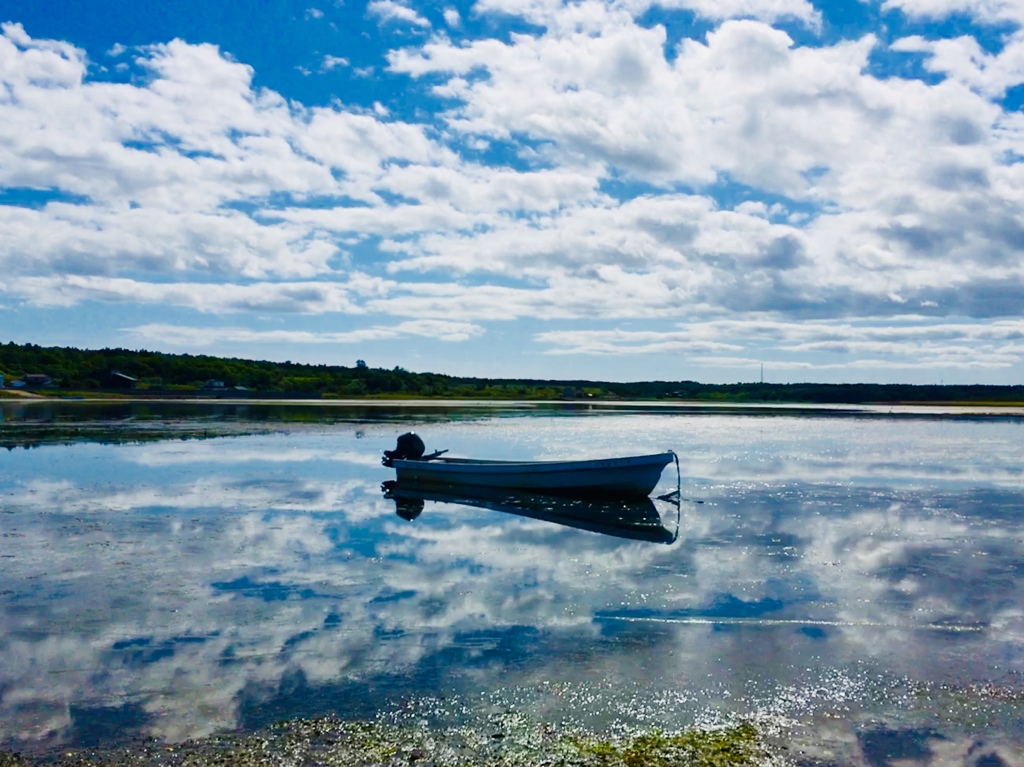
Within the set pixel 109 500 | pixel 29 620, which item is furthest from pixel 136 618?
pixel 109 500

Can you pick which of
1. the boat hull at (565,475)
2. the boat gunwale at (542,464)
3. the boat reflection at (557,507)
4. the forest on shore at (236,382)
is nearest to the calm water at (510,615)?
the boat reflection at (557,507)

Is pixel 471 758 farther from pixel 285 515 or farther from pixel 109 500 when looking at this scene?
pixel 109 500

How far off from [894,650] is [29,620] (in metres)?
11.1

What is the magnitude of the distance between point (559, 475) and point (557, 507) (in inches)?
68.0

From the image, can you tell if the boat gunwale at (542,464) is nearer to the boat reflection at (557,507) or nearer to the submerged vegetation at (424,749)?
the boat reflection at (557,507)

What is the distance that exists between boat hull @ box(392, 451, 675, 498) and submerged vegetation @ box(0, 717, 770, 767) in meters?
15.8

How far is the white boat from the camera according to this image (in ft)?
78.8


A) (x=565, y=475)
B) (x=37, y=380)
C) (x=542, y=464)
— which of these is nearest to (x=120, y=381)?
(x=37, y=380)

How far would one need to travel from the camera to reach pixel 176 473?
1091 inches

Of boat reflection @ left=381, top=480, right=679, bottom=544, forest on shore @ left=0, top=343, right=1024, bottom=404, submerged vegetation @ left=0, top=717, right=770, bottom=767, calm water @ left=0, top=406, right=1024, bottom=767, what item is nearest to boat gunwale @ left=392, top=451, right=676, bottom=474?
boat reflection @ left=381, top=480, right=679, bottom=544

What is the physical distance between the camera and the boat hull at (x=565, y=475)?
24.0 metres

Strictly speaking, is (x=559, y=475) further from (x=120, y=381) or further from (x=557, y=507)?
(x=120, y=381)

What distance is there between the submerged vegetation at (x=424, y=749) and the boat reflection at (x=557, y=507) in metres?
10.3

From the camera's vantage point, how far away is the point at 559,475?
81.4 feet
